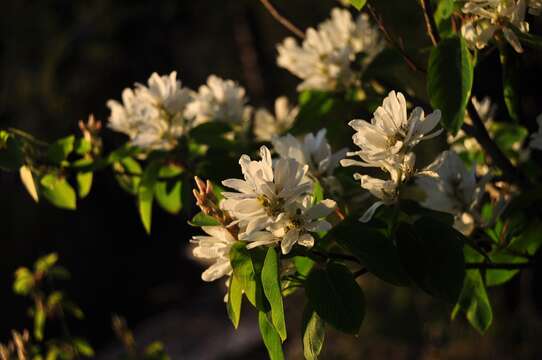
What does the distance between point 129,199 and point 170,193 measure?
18.9ft

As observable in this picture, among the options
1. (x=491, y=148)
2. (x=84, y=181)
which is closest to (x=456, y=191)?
(x=491, y=148)

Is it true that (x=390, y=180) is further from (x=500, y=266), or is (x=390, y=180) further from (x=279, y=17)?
(x=279, y=17)

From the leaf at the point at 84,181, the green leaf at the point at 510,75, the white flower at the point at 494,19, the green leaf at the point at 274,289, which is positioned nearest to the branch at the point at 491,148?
the green leaf at the point at 510,75

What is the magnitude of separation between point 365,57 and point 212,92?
40cm

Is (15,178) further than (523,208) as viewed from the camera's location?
Yes

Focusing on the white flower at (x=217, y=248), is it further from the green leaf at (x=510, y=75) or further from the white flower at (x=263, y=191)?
the green leaf at (x=510, y=75)

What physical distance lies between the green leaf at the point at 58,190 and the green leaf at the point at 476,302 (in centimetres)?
83

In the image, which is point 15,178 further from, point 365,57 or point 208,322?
point 365,57

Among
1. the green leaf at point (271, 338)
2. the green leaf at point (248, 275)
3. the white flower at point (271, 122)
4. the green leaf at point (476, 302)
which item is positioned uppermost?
the green leaf at point (248, 275)

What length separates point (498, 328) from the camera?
414 centimetres

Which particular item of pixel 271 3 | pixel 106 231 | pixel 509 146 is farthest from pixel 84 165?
pixel 106 231

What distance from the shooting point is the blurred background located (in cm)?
532

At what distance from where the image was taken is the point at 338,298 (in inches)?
40.5

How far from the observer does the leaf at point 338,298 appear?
1013 millimetres
